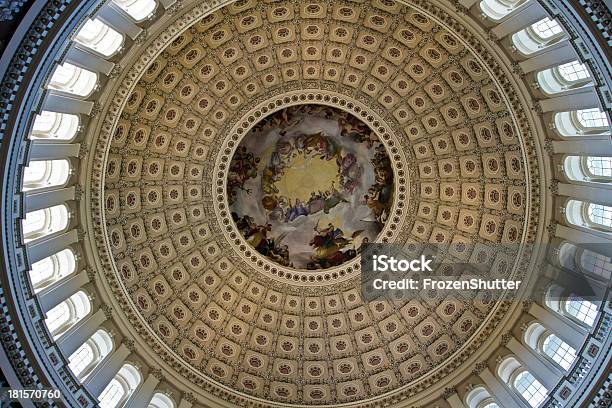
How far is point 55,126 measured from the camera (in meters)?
22.5

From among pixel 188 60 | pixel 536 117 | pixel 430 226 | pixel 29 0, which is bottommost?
pixel 430 226

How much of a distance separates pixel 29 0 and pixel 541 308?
22718mm

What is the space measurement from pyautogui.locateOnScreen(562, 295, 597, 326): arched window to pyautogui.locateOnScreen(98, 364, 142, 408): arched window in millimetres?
18881

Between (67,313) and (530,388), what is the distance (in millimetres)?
19475

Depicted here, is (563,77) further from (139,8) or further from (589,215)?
(139,8)

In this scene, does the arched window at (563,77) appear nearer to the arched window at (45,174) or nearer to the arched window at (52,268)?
the arched window at (45,174)

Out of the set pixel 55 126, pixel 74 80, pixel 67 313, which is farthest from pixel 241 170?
pixel 67 313

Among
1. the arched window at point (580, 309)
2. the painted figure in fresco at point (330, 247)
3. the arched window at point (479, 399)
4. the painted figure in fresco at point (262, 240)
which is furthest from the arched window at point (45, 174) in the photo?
the arched window at point (580, 309)

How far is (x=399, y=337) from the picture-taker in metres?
31.2

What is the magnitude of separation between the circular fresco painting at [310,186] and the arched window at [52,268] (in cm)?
1082

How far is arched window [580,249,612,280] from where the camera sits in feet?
74.4

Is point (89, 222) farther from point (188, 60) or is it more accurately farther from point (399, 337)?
point (399, 337)

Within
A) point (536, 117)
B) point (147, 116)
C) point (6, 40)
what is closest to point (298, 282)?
point (147, 116)

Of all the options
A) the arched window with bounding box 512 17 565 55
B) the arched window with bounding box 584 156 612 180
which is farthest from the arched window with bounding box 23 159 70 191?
the arched window with bounding box 584 156 612 180
